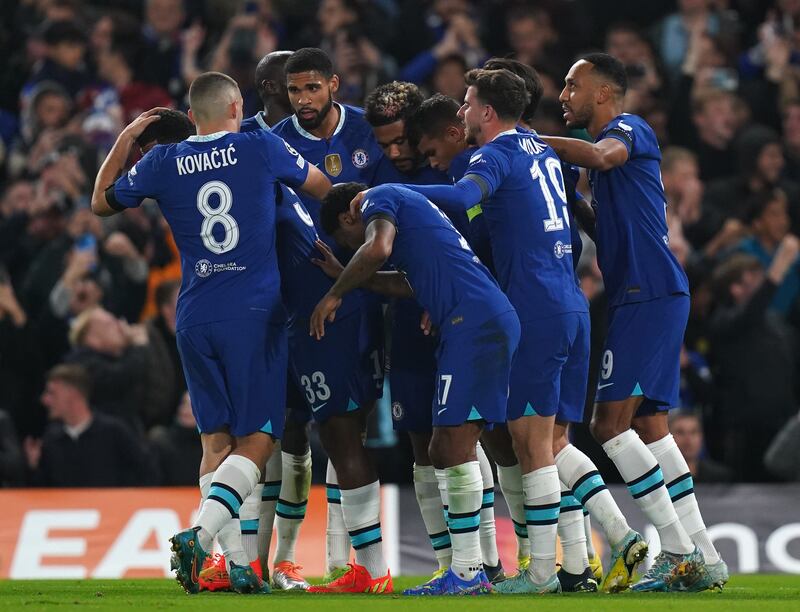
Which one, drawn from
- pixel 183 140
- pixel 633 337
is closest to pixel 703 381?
pixel 633 337

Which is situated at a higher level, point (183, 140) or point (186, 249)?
point (183, 140)

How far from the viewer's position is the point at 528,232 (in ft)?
26.7

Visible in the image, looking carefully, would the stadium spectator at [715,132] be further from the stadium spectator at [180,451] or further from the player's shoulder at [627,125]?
the player's shoulder at [627,125]

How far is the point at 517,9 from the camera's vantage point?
1619 centimetres

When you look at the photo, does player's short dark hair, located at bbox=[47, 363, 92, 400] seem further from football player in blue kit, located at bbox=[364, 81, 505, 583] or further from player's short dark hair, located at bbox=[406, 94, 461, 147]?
player's short dark hair, located at bbox=[406, 94, 461, 147]

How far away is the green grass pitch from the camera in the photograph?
7.07 metres

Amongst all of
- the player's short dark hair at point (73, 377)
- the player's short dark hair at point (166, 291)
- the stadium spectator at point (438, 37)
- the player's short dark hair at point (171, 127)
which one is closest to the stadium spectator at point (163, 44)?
the stadium spectator at point (438, 37)

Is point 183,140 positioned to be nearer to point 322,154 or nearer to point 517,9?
point 322,154

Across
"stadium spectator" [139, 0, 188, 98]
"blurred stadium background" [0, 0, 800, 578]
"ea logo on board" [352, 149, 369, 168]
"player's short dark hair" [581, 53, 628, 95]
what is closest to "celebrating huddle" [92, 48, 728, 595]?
"player's short dark hair" [581, 53, 628, 95]

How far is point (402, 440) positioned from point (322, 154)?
4.21 meters

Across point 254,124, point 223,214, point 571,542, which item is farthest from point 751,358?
point 223,214

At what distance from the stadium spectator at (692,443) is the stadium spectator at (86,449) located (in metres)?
4.11

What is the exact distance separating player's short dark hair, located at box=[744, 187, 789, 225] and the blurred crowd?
0.02m

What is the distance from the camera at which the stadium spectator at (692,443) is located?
478 inches
